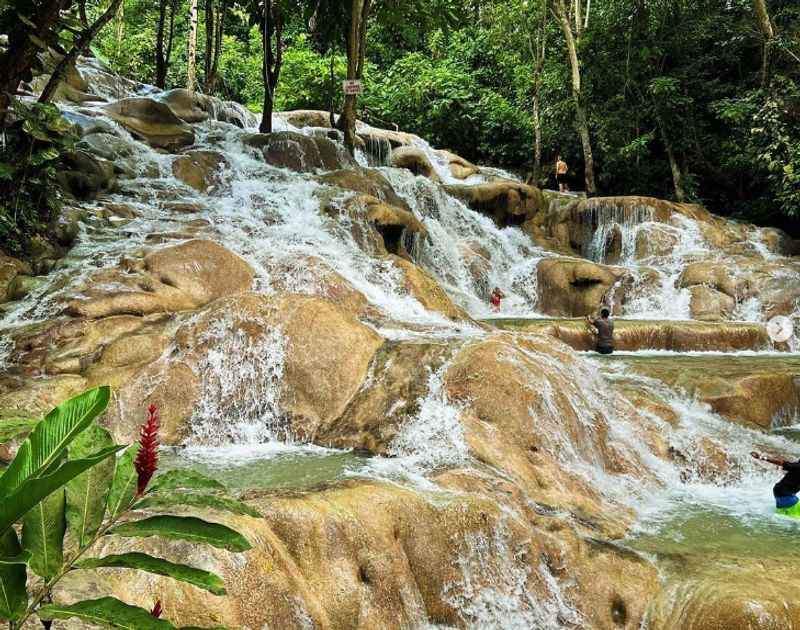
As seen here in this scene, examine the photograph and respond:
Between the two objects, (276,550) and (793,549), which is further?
(793,549)

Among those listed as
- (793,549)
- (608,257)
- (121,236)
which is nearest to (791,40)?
(608,257)

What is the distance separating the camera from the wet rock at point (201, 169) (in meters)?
12.9

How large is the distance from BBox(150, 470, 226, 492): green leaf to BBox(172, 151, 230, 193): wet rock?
40.4ft

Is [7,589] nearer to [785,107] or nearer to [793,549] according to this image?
[793,549]

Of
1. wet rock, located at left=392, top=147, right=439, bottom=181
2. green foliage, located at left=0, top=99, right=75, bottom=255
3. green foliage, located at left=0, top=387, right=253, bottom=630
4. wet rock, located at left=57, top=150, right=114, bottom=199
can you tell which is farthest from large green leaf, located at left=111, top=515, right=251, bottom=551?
wet rock, located at left=392, top=147, right=439, bottom=181

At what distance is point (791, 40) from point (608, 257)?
6764 mm

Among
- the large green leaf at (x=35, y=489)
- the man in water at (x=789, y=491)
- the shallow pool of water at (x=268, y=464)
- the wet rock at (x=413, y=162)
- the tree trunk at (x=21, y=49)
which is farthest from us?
the wet rock at (x=413, y=162)

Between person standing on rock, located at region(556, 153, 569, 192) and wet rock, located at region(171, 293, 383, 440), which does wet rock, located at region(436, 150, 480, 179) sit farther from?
wet rock, located at region(171, 293, 383, 440)

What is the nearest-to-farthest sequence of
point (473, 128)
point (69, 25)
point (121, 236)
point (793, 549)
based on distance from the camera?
point (793, 549), point (69, 25), point (121, 236), point (473, 128)

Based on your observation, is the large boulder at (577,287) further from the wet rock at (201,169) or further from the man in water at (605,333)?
the wet rock at (201,169)

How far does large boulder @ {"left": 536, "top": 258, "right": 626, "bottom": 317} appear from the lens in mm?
13727

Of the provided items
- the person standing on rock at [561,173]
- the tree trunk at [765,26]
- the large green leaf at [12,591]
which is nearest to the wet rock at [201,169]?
the person standing on rock at [561,173]

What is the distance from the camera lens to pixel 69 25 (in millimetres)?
8031

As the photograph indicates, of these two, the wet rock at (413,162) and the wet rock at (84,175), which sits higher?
the wet rock at (413,162)
